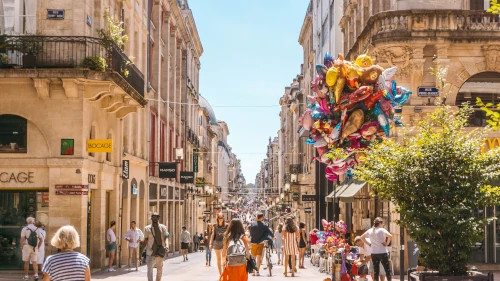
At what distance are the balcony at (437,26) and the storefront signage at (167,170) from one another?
42.0 ft

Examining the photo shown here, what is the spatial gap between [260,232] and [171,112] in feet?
90.5

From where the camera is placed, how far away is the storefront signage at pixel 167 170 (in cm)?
3509

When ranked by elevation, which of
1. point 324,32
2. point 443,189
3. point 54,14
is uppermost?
point 324,32

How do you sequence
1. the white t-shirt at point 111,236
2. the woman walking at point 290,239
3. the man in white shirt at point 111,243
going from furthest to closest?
the white t-shirt at point 111,236 → the man in white shirt at point 111,243 → the woman walking at point 290,239

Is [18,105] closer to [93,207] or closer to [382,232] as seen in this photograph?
[93,207]

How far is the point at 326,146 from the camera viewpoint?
2086cm

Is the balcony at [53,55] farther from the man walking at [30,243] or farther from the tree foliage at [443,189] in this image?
the tree foliage at [443,189]

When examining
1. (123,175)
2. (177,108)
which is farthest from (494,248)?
(177,108)

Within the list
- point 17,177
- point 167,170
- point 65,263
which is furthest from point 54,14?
point 65,263

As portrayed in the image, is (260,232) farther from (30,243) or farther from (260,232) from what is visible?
(30,243)

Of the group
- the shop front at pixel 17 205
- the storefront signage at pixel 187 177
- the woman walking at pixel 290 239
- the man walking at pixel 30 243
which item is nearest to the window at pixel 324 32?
the storefront signage at pixel 187 177

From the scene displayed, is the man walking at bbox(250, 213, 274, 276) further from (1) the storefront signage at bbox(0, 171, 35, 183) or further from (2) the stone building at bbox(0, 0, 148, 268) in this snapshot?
(1) the storefront signage at bbox(0, 171, 35, 183)

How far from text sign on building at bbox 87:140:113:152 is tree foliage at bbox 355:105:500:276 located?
1162cm

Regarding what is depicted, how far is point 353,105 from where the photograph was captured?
63.2ft
